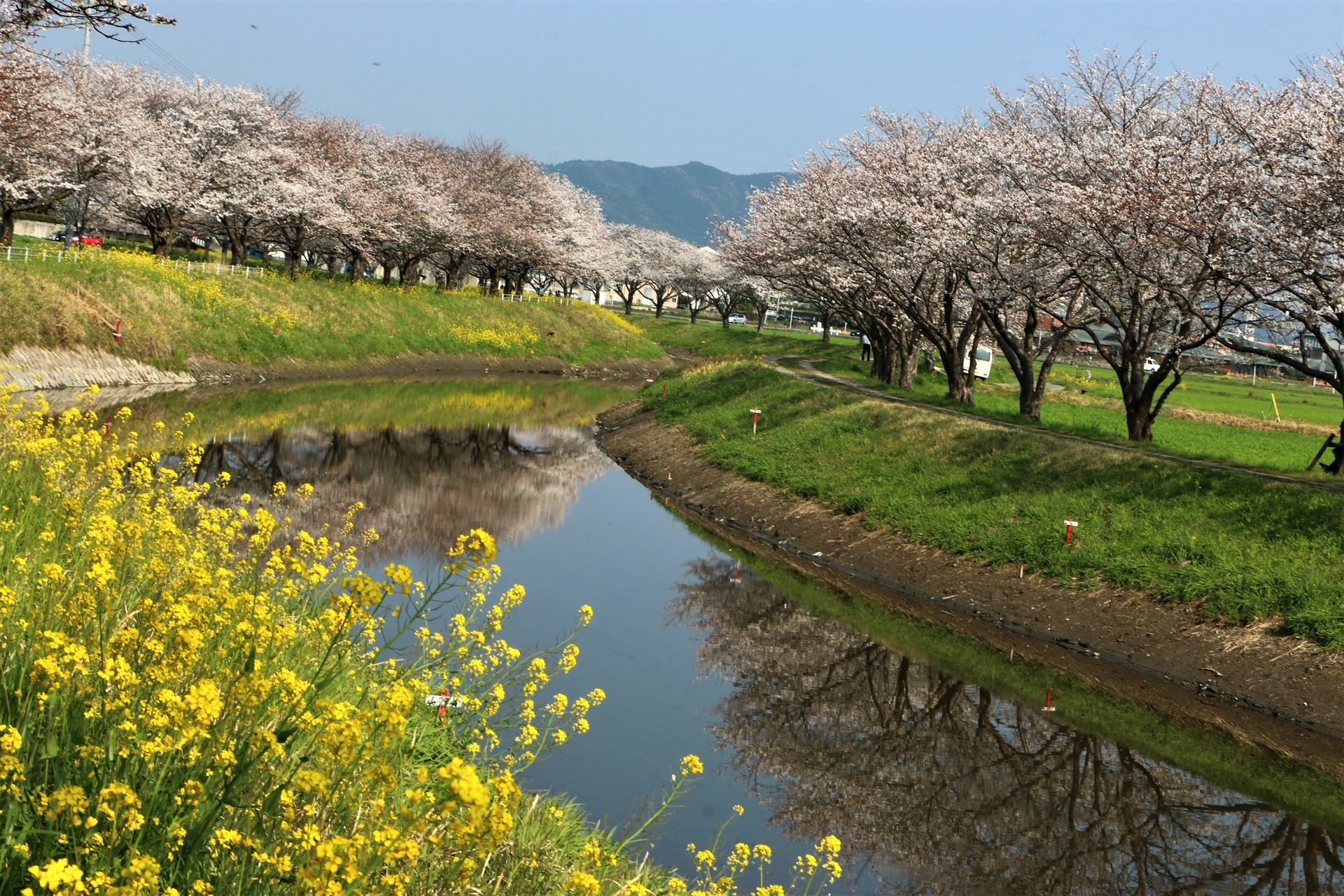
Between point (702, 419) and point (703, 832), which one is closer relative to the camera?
point (703, 832)

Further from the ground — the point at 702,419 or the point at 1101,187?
the point at 1101,187

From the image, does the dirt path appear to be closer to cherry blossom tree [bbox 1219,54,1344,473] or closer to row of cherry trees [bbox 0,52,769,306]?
cherry blossom tree [bbox 1219,54,1344,473]

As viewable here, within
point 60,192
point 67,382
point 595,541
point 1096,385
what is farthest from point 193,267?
point 1096,385

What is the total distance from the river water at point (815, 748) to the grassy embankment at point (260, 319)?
50.3 feet

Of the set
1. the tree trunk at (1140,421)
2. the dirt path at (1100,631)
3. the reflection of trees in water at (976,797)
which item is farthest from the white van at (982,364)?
the reflection of trees in water at (976,797)

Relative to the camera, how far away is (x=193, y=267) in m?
52.2

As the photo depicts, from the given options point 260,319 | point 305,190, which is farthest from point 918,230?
A: point 305,190

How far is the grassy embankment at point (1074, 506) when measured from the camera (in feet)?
61.1

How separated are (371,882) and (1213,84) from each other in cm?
3305

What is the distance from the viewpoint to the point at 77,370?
121ft

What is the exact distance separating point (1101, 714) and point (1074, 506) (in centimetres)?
793

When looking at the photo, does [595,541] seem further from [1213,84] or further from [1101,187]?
[1213,84]

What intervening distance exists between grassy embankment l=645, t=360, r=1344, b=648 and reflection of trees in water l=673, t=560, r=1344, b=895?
205 inches

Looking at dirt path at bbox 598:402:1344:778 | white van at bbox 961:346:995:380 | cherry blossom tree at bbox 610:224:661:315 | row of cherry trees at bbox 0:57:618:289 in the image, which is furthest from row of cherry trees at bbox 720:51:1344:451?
cherry blossom tree at bbox 610:224:661:315
